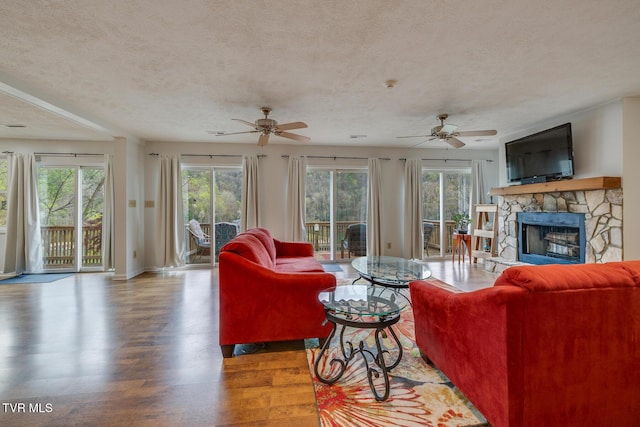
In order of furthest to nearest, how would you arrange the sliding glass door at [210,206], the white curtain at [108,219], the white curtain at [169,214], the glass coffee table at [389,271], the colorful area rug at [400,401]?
the sliding glass door at [210,206]
the white curtain at [169,214]
the white curtain at [108,219]
the glass coffee table at [389,271]
the colorful area rug at [400,401]

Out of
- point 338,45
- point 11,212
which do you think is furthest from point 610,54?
point 11,212

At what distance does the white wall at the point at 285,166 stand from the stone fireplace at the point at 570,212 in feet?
5.78

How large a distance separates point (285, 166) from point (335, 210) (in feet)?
4.65

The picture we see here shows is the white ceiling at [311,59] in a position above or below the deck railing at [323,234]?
above

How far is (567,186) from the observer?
12.6 feet

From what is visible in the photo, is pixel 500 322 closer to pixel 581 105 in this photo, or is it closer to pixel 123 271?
pixel 581 105

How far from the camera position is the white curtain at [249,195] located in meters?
5.40

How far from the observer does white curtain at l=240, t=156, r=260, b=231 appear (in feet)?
17.7

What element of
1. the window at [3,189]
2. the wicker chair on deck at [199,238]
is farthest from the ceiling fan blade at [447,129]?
the window at [3,189]

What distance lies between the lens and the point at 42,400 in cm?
176

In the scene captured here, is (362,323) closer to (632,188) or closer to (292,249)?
(292,249)

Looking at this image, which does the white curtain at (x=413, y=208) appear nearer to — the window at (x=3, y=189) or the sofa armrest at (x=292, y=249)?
the sofa armrest at (x=292, y=249)

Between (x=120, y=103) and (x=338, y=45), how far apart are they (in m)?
2.93

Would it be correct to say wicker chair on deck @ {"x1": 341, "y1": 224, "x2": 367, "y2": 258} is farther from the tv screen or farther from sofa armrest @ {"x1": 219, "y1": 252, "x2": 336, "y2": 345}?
sofa armrest @ {"x1": 219, "y1": 252, "x2": 336, "y2": 345}
